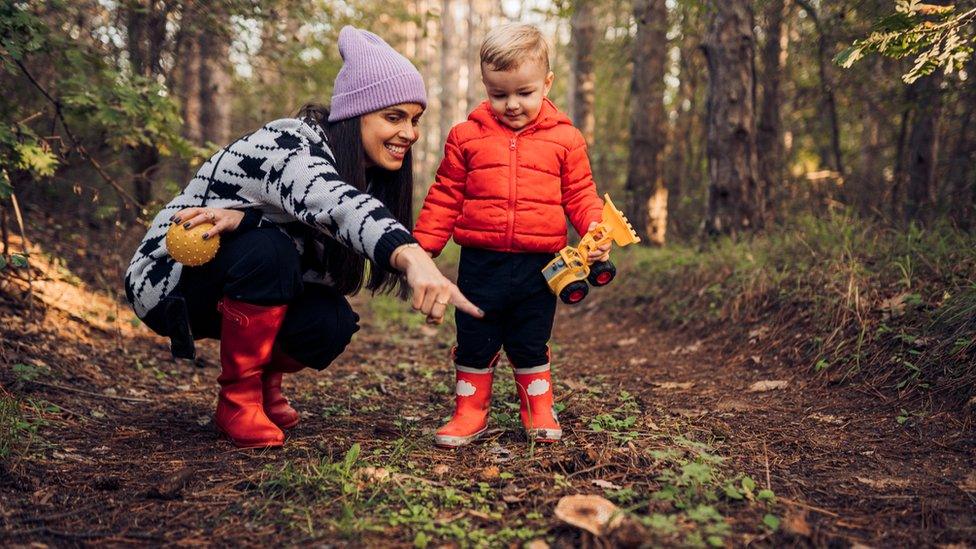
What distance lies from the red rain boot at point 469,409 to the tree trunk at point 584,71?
7.36 meters

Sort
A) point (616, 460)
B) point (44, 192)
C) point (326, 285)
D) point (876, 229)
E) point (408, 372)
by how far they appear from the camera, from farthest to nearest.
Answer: point (44, 192) < point (876, 229) < point (408, 372) < point (326, 285) < point (616, 460)

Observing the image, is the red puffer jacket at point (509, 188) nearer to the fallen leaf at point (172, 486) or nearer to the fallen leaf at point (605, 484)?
the fallen leaf at point (605, 484)

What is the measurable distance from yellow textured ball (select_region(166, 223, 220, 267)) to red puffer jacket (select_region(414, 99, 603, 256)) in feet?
2.51

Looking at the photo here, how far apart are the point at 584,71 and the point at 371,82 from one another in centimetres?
759

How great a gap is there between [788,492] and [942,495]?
44 centimetres

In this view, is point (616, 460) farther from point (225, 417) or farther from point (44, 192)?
point (44, 192)

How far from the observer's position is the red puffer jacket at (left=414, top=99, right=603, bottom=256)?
261 cm

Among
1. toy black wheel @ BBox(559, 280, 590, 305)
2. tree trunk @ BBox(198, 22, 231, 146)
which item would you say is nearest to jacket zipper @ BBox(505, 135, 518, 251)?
toy black wheel @ BBox(559, 280, 590, 305)

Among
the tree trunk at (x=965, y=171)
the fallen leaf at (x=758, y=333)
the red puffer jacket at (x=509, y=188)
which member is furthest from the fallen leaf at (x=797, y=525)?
the tree trunk at (x=965, y=171)

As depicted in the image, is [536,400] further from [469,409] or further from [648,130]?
[648,130]

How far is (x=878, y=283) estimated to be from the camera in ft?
11.7

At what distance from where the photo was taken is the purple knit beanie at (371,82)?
2525mm

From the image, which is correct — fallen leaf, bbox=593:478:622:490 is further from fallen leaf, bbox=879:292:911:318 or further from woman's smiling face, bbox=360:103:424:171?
fallen leaf, bbox=879:292:911:318

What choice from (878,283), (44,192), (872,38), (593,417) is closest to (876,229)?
(878,283)
